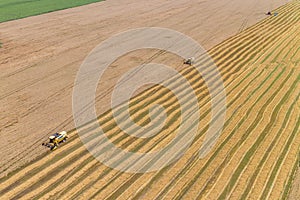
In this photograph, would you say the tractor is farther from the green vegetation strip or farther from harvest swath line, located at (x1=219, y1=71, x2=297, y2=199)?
the green vegetation strip

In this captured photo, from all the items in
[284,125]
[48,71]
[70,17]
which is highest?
[70,17]

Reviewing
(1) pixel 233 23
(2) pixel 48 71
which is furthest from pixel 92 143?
(1) pixel 233 23

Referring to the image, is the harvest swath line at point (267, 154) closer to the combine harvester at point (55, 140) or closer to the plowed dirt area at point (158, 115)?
the plowed dirt area at point (158, 115)

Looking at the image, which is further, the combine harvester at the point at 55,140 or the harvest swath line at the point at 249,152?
the combine harvester at the point at 55,140

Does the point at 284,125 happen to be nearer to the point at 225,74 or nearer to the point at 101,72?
the point at 225,74

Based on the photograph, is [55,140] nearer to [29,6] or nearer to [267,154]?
[267,154]

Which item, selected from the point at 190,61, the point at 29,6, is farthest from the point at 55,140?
the point at 29,6

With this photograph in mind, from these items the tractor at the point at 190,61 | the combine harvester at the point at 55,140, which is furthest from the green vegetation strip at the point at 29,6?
the combine harvester at the point at 55,140
